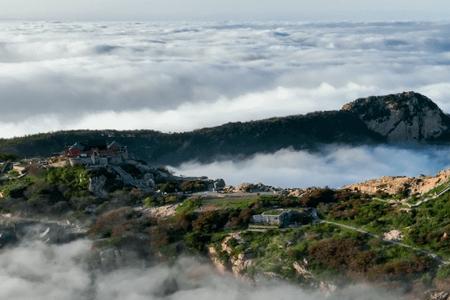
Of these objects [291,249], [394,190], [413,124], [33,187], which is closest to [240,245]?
[291,249]

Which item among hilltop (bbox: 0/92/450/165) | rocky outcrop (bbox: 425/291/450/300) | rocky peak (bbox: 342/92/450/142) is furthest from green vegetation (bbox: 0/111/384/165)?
rocky outcrop (bbox: 425/291/450/300)

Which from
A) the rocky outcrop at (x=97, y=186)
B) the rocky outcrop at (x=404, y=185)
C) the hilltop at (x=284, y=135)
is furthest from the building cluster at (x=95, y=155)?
the hilltop at (x=284, y=135)

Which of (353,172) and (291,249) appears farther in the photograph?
(353,172)

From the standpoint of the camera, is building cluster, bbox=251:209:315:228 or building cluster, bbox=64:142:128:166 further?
building cluster, bbox=64:142:128:166

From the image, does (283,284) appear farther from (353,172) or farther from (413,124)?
(413,124)

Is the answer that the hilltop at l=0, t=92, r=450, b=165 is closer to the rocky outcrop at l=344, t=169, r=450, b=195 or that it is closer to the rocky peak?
the rocky peak

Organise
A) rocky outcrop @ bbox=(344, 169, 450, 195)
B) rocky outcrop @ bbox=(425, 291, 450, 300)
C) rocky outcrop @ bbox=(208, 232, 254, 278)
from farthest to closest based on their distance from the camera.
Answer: rocky outcrop @ bbox=(344, 169, 450, 195), rocky outcrop @ bbox=(208, 232, 254, 278), rocky outcrop @ bbox=(425, 291, 450, 300)
